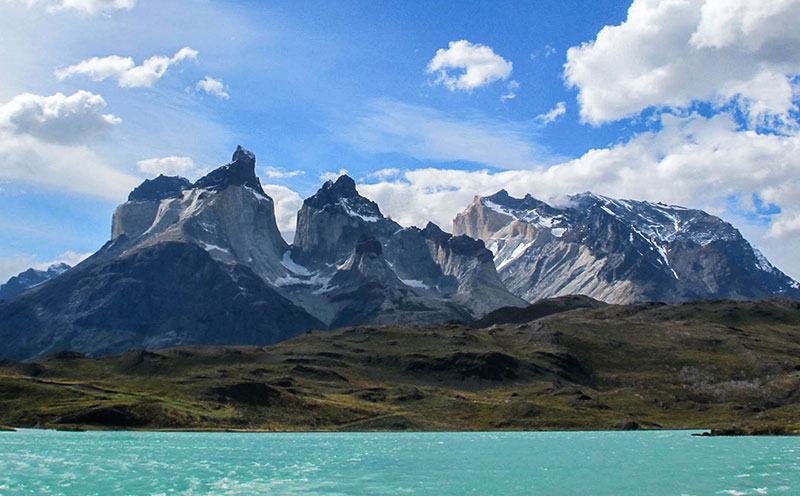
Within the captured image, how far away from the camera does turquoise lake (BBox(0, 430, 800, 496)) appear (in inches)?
3942

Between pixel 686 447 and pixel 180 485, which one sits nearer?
pixel 180 485

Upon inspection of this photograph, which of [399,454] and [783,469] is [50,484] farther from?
[783,469]

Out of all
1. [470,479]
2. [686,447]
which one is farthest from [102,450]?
[686,447]

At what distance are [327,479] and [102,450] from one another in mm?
68419

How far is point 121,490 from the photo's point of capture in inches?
3858

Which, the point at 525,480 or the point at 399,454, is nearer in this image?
the point at 525,480

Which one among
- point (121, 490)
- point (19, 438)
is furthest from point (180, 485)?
point (19, 438)

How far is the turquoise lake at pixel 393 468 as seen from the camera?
328 ft

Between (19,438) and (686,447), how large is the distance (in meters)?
141

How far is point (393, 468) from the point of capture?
5059 inches

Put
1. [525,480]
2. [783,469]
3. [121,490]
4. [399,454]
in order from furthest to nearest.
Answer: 1. [399,454]
2. [783,469]
3. [525,480]
4. [121,490]

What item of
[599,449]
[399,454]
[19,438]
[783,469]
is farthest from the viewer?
[19,438]

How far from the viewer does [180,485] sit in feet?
339

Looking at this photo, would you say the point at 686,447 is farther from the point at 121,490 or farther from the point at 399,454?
the point at 121,490
